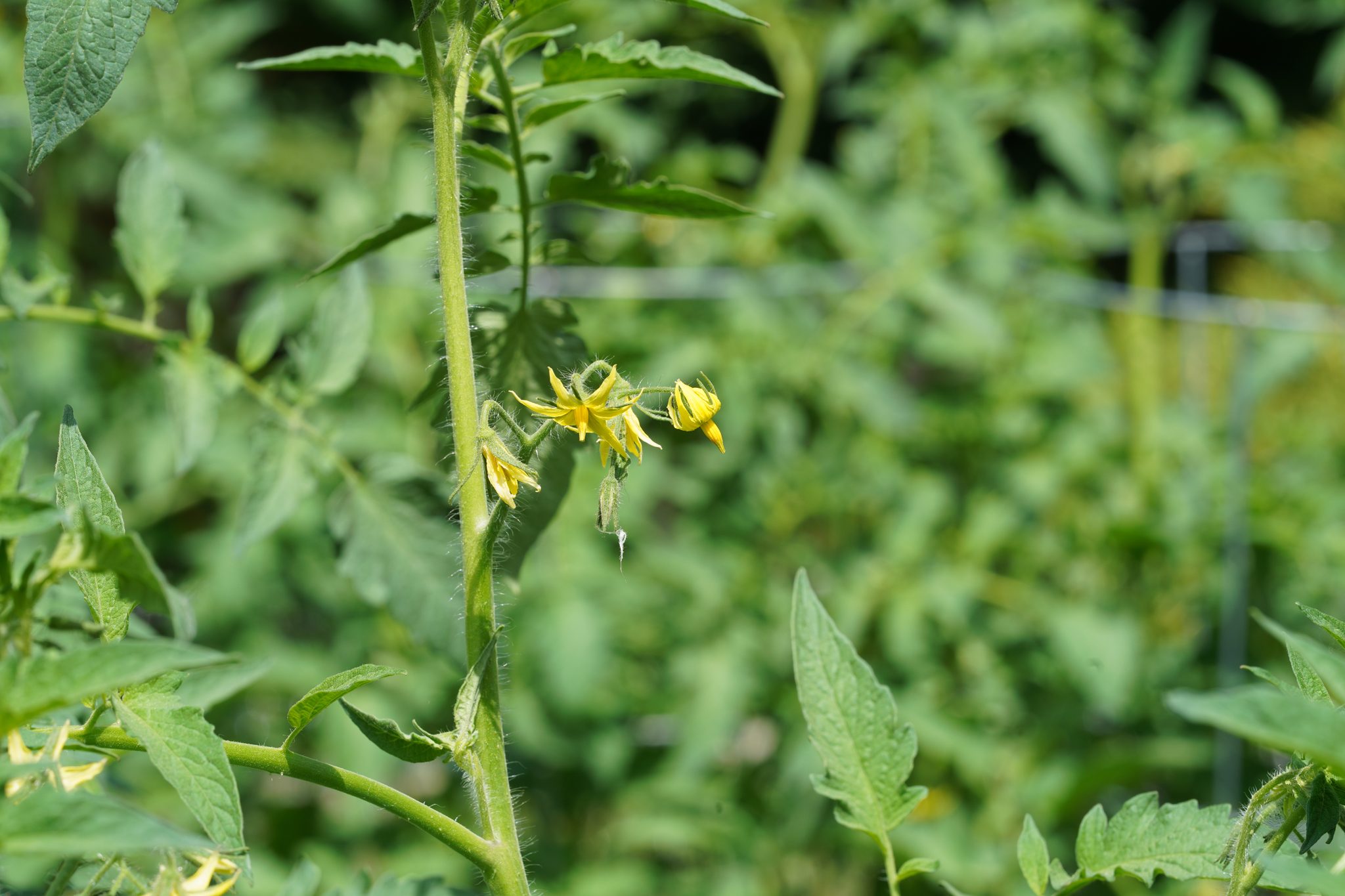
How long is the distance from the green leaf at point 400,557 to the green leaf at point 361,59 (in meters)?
0.30

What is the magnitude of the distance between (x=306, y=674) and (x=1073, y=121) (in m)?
1.33

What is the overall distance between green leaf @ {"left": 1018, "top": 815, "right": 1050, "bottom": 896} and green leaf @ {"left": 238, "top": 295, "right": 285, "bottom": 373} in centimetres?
62

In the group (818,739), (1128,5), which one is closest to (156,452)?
(818,739)

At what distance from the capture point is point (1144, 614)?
185 centimetres

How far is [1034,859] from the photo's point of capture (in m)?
0.51

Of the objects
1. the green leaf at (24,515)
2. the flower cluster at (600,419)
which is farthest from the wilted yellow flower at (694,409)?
the green leaf at (24,515)

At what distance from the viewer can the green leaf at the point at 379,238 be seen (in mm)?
570

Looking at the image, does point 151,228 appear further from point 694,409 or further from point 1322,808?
point 1322,808

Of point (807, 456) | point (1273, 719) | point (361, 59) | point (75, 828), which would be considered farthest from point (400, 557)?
point (807, 456)

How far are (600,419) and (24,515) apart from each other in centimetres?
19

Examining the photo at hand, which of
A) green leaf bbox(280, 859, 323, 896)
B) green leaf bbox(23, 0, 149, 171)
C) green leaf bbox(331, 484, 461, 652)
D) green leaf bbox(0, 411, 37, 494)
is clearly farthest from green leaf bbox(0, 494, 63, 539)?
green leaf bbox(331, 484, 461, 652)

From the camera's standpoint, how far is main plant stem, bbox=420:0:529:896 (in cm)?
46

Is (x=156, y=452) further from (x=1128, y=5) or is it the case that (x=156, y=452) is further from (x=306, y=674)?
(x=1128, y=5)

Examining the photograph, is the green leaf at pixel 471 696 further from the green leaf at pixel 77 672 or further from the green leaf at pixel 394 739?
the green leaf at pixel 77 672
